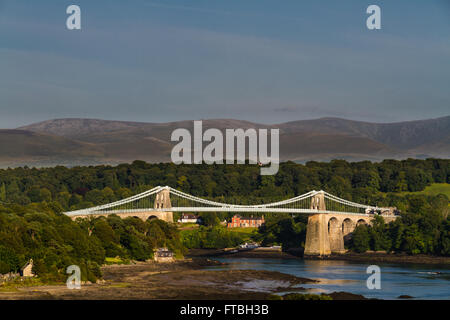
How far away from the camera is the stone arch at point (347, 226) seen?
103438 mm

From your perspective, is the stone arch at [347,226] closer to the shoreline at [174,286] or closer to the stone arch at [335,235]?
the stone arch at [335,235]

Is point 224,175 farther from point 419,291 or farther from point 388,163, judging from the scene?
point 419,291

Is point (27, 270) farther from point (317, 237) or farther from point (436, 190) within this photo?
point (436, 190)

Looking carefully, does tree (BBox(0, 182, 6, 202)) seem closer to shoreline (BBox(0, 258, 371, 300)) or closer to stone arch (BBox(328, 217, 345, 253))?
stone arch (BBox(328, 217, 345, 253))

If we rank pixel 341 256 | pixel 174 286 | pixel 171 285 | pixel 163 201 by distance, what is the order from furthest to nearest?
pixel 163 201, pixel 341 256, pixel 171 285, pixel 174 286

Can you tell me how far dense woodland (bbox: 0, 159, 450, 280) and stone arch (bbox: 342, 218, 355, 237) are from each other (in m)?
2.16

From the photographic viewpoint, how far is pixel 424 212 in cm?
9794

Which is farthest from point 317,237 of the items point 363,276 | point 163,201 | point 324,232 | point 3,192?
point 3,192

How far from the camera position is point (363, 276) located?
64.8m

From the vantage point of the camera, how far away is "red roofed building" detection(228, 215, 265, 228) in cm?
11931

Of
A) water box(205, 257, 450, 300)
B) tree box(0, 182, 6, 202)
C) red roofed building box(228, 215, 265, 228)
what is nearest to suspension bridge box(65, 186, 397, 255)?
water box(205, 257, 450, 300)

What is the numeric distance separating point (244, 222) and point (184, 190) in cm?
1877

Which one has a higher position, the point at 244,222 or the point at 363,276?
the point at 244,222

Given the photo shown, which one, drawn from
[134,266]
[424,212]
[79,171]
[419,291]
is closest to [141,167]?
[79,171]
